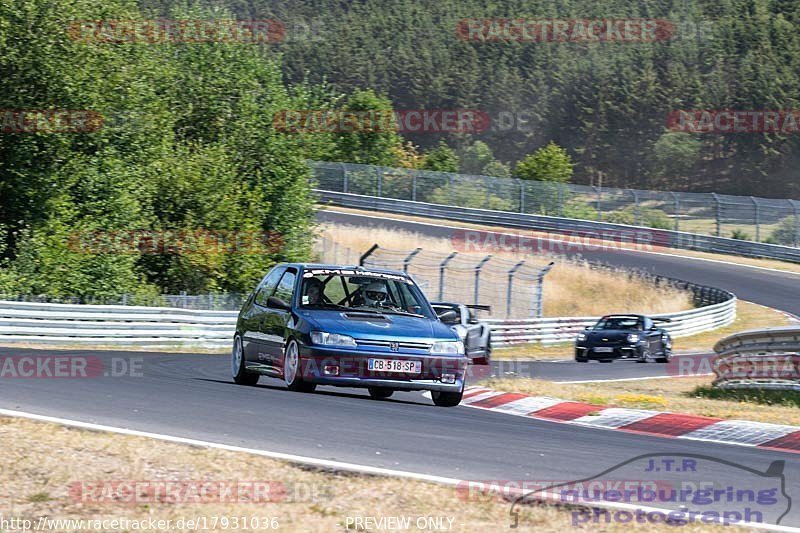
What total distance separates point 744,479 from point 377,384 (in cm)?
458

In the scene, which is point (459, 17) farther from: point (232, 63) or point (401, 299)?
point (401, 299)

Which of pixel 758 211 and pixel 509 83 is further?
pixel 509 83

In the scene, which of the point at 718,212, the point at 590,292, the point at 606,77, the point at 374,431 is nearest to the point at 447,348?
the point at 374,431

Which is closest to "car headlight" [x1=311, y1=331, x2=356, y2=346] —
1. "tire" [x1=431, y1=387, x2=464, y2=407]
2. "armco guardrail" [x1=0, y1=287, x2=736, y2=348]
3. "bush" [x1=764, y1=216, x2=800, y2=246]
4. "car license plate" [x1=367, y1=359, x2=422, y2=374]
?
"car license plate" [x1=367, y1=359, x2=422, y2=374]

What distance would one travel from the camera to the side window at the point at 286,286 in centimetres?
1245

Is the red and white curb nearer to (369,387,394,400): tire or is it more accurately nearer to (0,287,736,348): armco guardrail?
(369,387,394,400): tire

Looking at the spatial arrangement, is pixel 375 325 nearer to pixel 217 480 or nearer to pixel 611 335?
pixel 217 480

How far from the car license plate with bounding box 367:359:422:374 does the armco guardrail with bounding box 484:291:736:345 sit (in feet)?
56.0

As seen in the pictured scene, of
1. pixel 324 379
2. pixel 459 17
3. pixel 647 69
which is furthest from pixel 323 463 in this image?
pixel 459 17

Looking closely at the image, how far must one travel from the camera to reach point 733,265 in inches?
1895

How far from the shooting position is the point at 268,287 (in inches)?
520

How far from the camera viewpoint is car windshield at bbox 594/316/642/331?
26844 mm
